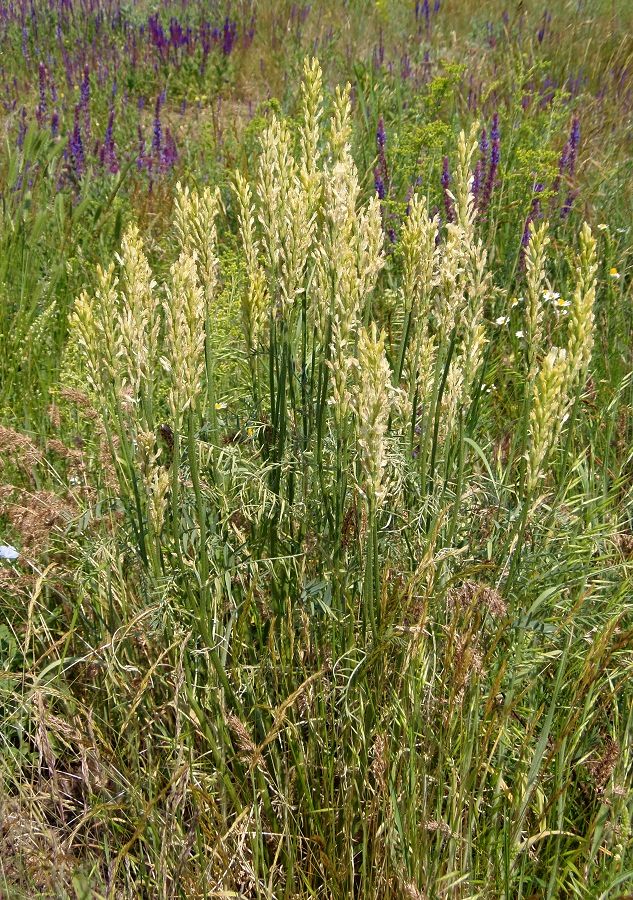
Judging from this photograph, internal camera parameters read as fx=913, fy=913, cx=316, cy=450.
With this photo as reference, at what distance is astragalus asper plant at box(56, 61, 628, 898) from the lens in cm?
167

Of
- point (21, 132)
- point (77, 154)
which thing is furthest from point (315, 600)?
point (21, 132)

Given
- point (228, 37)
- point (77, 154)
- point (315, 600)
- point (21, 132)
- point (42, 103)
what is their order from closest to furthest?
point (315, 600) < point (77, 154) < point (21, 132) < point (42, 103) < point (228, 37)

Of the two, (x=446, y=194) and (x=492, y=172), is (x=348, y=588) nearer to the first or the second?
(x=446, y=194)

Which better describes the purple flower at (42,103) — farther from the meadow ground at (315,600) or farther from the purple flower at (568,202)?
the meadow ground at (315,600)

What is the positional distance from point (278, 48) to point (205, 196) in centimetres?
596

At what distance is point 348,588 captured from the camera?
1.95 m

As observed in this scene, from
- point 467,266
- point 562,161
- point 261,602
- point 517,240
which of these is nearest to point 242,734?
point 261,602

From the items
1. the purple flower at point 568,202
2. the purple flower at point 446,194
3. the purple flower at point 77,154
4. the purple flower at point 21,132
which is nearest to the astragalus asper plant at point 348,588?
Answer: the purple flower at point 446,194

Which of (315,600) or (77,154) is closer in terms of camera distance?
(315,600)

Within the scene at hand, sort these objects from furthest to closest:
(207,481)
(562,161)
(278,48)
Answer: (278,48), (562,161), (207,481)

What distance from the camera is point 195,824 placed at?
5.54 feet

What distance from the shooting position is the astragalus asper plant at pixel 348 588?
167cm

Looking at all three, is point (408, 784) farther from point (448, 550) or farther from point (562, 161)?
Result: point (562, 161)

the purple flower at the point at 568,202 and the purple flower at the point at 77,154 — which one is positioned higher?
the purple flower at the point at 77,154
